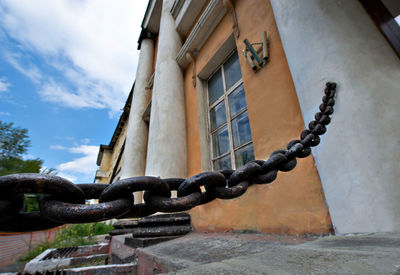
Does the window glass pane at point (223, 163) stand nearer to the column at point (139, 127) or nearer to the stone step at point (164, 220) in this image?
the stone step at point (164, 220)

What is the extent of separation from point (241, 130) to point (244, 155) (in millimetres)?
398

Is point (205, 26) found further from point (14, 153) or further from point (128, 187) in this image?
point (14, 153)

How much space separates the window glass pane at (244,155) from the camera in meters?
2.47

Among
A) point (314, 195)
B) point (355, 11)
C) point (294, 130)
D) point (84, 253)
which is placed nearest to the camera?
point (355, 11)

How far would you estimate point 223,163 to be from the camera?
→ 3.01m

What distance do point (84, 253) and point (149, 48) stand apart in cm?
723

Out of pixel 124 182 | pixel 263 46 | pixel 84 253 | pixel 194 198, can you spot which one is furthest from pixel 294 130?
pixel 84 253

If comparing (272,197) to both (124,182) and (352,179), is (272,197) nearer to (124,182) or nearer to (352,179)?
(352,179)

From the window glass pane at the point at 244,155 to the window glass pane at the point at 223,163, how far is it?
18cm

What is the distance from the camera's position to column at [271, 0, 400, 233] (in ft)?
3.32

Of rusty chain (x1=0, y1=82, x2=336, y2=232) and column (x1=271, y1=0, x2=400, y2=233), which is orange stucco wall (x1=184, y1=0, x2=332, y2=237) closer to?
column (x1=271, y1=0, x2=400, y2=233)

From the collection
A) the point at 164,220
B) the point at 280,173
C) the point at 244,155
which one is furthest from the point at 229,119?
the point at 164,220

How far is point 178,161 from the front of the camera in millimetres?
3570

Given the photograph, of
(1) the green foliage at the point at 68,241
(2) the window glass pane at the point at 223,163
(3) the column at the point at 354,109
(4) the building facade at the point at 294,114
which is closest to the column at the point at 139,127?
(1) the green foliage at the point at 68,241
